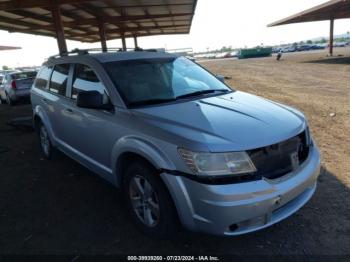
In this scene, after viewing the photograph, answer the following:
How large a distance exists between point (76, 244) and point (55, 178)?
207cm

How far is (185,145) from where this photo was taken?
8.78 feet

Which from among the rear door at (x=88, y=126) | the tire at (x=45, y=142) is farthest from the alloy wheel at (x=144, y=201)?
the tire at (x=45, y=142)

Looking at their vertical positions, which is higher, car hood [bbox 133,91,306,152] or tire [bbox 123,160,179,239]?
car hood [bbox 133,91,306,152]

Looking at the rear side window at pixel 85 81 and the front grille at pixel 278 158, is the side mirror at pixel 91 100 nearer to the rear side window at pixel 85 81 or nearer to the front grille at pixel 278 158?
the rear side window at pixel 85 81

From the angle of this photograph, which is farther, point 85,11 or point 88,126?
point 85,11

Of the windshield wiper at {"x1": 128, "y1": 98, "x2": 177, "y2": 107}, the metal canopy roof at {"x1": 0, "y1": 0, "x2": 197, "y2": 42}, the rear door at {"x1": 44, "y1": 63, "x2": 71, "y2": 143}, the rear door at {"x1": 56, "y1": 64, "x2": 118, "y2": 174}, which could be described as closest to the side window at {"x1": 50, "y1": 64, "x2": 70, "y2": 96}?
the rear door at {"x1": 44, "y1": 63, "x2": 71, "y2": 143}

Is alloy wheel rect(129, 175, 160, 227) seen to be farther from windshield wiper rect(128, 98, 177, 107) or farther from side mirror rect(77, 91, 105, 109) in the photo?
side mirror rect(77, 91, 105, 109)

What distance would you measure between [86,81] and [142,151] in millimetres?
1622

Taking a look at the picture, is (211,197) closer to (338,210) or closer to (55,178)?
(338,210)

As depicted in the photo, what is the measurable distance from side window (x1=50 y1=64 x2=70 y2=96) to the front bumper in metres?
2.68

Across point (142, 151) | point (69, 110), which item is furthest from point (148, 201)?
point (69, 110)

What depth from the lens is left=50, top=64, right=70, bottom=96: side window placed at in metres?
4.73

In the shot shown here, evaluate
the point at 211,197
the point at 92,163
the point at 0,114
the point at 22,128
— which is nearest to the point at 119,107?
the point at 92,163

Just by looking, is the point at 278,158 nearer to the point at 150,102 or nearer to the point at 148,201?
the point at 148,201
